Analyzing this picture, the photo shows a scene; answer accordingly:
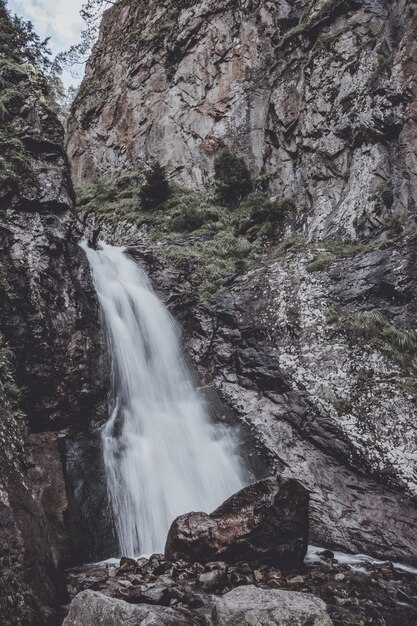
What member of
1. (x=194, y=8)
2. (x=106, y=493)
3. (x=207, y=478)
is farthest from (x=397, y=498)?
(x=194, y=8)

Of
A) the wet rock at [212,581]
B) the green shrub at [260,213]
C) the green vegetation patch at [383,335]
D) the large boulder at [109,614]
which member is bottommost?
the wet rock at [212,581]

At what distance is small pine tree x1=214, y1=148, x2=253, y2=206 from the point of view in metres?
15.7

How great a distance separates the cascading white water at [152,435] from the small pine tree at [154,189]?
6.99 metres

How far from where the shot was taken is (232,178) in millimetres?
15656

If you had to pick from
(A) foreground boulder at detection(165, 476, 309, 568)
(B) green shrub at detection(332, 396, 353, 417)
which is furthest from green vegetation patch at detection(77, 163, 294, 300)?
(A) foreground boulder at detection(165, 476, 309, 568)

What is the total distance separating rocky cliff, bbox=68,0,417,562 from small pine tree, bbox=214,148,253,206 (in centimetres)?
65

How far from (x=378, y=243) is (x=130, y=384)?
6.60 m

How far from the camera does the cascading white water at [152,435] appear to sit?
6371mm

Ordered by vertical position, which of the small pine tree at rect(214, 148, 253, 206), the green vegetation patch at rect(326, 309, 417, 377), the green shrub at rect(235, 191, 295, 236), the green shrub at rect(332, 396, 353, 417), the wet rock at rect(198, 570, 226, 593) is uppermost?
the small pine tree at rect(214, 148, 253, 206)

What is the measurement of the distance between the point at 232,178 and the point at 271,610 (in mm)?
14826

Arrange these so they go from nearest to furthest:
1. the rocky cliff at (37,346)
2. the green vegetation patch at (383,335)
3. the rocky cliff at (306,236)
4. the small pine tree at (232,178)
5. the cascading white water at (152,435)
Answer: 1. the rocky cliff at (37,346)
2. the cascading white water at (152,435)
3. the rocky cliff at (306,236)
4. the green vegetation patch at (383,335)
5. the small pine tree at (232,178)

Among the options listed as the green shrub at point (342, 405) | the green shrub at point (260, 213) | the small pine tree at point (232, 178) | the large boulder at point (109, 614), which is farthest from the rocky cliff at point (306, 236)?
the large boulder at point (109, 614)

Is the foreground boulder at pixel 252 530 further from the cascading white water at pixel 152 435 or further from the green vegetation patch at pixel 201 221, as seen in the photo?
the green vegetation patch at pixel 201 221

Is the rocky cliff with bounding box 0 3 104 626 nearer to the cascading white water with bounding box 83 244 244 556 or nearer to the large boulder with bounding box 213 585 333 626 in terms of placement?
the cascading white water with bounding box 83 244 244 556
